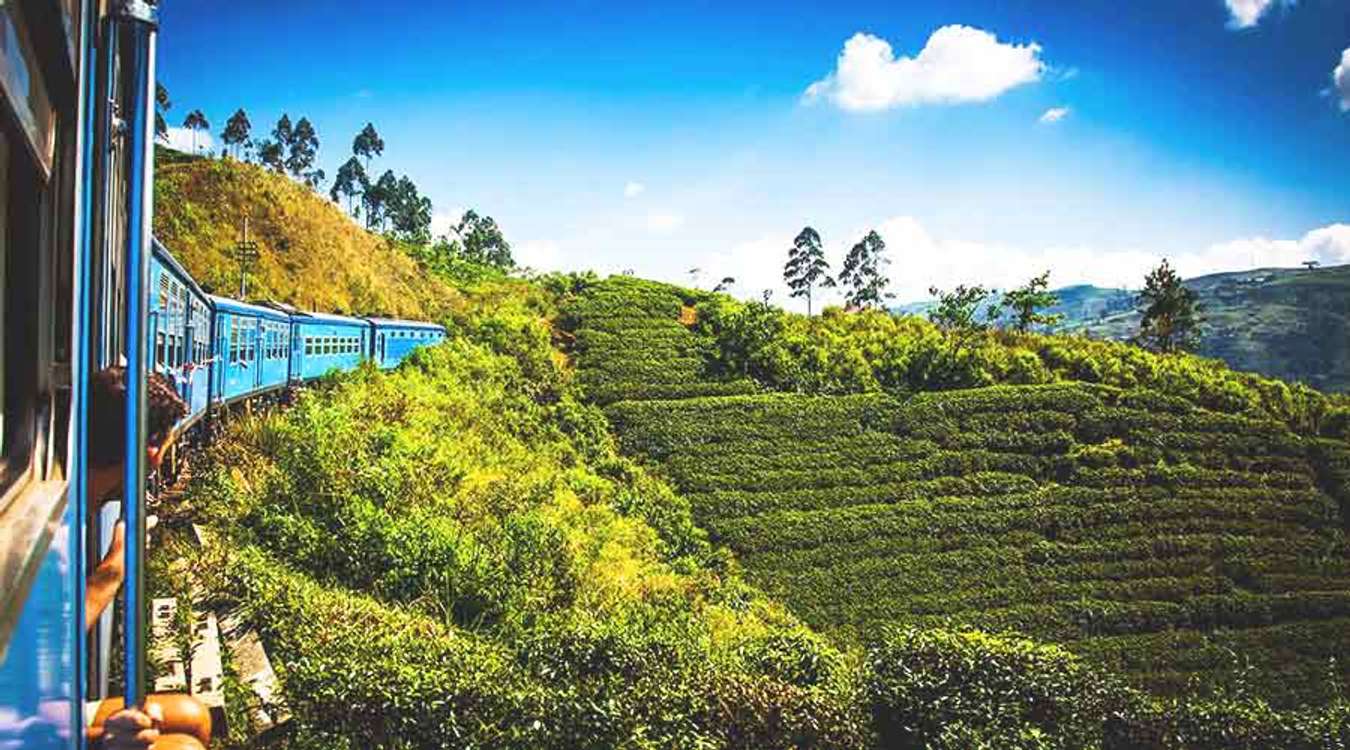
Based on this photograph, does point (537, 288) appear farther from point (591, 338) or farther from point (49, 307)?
point (49, 307)

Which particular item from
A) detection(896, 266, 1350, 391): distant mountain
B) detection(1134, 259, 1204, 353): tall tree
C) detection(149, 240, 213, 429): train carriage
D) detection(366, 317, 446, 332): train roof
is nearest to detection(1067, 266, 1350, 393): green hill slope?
detection(896, 266, 1350, 391): distant mountain

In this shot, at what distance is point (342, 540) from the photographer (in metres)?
9.48

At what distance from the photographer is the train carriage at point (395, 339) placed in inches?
808

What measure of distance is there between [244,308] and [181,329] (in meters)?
3.19

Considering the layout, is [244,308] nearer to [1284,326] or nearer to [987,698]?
[987,698]

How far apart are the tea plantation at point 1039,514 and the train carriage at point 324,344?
7916 mm

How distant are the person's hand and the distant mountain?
98011mm

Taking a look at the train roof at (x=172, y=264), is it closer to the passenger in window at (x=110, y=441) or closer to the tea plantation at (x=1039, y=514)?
the passenger in window at (x=110, y=441)

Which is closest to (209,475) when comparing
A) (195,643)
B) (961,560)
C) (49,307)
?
(195,643)

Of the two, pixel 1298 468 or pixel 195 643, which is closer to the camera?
pixel 195 643

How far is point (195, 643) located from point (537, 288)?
1218 inches

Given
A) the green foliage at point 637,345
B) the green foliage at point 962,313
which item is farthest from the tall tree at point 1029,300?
the green foliage at point 637,345

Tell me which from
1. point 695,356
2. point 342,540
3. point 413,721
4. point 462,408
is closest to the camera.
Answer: point 413,721

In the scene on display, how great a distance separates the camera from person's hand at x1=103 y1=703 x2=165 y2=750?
1676mm
